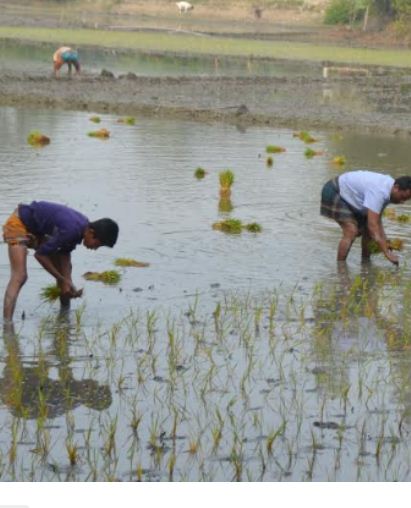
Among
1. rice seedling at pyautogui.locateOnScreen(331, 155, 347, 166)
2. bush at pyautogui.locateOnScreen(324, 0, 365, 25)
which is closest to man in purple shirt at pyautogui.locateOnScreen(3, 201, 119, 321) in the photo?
rice seedling at pyautogui.locateOnScreen(331, 155, 347, 166)

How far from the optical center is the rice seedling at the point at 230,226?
10.9m

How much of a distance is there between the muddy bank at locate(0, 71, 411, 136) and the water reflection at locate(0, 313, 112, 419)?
42.1 ft

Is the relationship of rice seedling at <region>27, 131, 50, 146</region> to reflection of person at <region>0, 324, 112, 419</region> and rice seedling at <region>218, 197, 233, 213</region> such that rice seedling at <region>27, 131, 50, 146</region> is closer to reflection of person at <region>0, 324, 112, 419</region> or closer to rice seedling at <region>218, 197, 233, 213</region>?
rice seedling at <region>218, 197, 233, 213</region>

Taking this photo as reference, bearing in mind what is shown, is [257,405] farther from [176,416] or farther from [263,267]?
[263,267]

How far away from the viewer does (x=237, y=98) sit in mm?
23109

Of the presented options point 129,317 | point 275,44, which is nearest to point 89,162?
point 129,317

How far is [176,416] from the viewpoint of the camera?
5801mm

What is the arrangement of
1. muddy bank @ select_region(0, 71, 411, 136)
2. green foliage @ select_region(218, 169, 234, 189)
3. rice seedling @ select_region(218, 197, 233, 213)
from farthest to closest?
muddy bank @ select_region(0, 71, 411, 136) < green foliage @ select_region(218, 169, 234, 189) < rice seedling @ select_region(218, 197, 233, 213)

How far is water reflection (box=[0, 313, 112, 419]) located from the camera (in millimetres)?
5961

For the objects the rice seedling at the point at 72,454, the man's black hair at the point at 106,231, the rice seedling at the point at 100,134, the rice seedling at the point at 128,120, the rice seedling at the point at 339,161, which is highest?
the man's black hair at the point at 106,231

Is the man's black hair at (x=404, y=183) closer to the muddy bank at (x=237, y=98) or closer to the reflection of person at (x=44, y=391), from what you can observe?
the reflection of person at (x=44, y=391)

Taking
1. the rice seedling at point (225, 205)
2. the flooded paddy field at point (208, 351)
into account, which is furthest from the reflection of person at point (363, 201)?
the rice seedling at point (225, 205)

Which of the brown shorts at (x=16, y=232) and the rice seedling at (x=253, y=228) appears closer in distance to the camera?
the brown shorts at (x=16, y=232)

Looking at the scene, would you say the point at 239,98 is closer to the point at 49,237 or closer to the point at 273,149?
the point at 273,149
